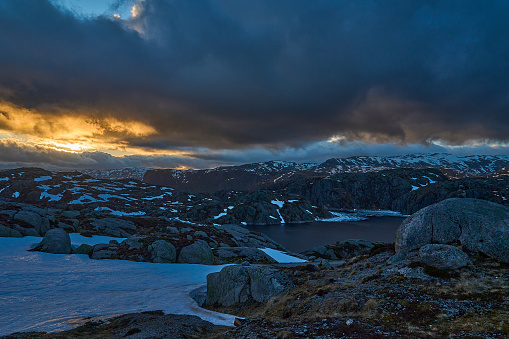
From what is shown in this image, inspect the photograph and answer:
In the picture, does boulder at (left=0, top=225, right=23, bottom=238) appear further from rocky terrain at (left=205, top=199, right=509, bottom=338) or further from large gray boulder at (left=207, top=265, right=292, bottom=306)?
rocky terrain at (left=205, top=199, right=509, bottom=338)

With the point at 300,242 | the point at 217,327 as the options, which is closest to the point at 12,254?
the point at 217,327

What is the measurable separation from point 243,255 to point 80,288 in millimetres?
29442

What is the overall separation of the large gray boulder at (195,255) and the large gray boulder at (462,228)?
31.2 meters

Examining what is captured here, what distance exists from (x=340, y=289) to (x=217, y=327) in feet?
29.5

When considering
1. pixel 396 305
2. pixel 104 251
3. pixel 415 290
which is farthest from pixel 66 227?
pixel 415 290

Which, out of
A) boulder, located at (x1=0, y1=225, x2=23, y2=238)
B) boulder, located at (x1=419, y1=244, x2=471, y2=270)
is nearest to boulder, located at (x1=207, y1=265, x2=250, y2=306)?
boulder, located at (x1=419, y1=244, x2=471, y2=270)

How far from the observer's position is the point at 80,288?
2781 centimetres

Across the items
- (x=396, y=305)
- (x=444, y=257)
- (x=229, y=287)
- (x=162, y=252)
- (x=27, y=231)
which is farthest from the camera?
(x=27, y=231)

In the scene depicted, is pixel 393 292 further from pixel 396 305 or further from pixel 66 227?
pixel 66 227

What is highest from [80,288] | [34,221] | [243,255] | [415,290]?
[415,290]

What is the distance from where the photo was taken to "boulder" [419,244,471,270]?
52.7 ft

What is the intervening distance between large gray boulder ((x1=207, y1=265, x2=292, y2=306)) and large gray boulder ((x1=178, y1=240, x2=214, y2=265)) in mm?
17788

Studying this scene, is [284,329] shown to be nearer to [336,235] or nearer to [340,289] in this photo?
[340,289]

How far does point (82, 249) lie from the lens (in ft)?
142
